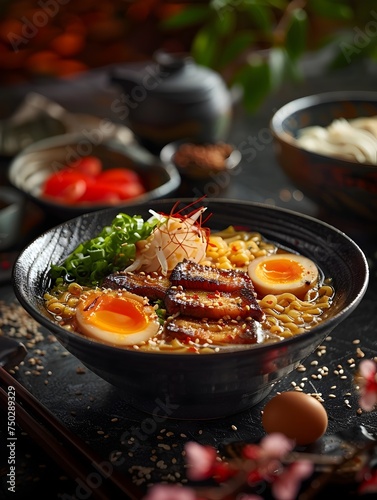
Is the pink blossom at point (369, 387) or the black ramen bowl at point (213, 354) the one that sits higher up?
the pink blossom at point (369, 387)

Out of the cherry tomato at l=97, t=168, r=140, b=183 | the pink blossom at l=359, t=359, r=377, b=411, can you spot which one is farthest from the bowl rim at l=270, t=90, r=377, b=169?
the pink blossom at l=359, t=359, r=377, b=411

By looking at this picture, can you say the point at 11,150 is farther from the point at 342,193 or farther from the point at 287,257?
the point at 287,257

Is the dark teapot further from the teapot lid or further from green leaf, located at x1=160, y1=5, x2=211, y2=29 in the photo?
green leaf, located at x1=160, y1=5, x2=211, y2=29

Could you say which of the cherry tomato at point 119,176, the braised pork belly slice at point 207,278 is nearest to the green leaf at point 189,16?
the cherry tomato at point 119,176

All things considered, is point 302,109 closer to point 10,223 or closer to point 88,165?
point 88,165

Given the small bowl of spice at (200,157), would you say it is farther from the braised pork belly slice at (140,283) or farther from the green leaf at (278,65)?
the braised pork belly slice at (140,283)

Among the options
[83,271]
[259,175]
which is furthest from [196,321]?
[259,175]
